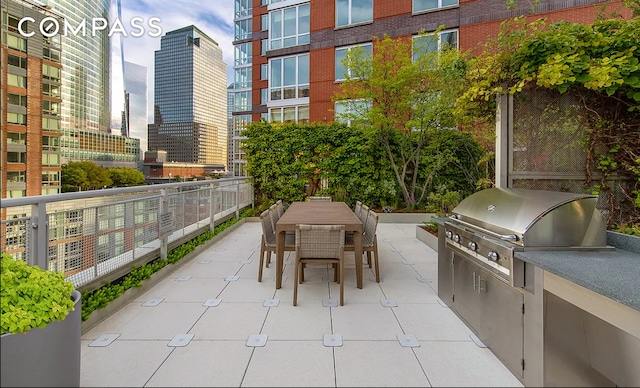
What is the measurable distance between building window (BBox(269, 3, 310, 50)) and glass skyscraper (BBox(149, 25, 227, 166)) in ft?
67.0

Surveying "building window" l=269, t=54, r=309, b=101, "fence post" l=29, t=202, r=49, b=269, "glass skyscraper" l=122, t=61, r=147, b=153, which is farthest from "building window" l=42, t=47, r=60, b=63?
"fence post" l=29, t=202, r=49, b=269

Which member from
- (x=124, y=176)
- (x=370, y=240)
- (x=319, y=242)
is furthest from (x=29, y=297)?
(x=124, y=176)

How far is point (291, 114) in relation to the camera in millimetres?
14734

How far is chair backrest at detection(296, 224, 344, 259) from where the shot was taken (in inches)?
116

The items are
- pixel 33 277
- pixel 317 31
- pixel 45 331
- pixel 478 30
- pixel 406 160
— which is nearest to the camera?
pixel 45 331

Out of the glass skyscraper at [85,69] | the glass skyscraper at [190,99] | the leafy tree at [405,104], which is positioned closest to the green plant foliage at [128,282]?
the leafy tree at [405,104]

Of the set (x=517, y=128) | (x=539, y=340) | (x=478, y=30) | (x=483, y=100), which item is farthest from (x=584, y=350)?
(x=478, y=30)

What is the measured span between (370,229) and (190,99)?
1978 inches

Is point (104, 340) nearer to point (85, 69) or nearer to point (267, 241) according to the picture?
point (267, 241)

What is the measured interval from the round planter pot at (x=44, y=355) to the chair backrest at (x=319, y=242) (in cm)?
177

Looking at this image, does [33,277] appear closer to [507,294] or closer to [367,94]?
[507,294]

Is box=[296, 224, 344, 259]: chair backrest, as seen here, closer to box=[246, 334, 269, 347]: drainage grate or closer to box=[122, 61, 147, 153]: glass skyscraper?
box=[246, 334, 269, 347]: drainage grate

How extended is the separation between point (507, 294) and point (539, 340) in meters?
0.31

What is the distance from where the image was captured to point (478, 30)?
10.5 meters
